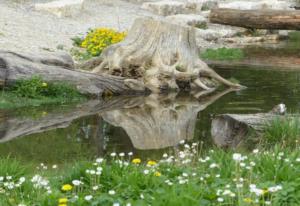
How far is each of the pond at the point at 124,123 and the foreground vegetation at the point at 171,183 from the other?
7.58ft

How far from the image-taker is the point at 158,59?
48.8ft

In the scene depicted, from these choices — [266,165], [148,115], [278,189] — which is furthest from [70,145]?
[278,189]

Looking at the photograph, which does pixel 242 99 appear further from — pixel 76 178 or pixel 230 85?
pixel 76 178

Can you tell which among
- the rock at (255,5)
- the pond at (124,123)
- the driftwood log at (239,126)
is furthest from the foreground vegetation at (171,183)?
the rock at (255,5)

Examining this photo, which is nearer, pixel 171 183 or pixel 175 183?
pixel 171 183

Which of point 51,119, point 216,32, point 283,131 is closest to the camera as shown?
point 283,131

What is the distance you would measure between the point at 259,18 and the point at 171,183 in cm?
1766

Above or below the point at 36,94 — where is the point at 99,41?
above

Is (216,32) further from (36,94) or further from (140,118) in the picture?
(140,118)

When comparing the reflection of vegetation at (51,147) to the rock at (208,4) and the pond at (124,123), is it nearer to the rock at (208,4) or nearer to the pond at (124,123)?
the pond at (124,123)

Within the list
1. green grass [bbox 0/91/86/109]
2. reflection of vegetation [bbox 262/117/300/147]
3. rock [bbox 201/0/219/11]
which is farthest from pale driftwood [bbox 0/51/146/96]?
rock [bbox 201/0/219/11]

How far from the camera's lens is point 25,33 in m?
19.2

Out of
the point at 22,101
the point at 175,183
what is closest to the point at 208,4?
the point at 22,101

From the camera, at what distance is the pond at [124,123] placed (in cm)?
971
